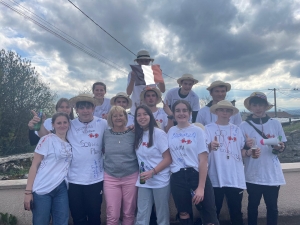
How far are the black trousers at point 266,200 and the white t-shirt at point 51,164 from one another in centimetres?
255

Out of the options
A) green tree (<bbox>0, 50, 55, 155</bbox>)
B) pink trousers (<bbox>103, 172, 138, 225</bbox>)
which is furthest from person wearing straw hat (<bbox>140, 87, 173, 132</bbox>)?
green tree (<bbox>0, 50, 55, 155</bbox>)

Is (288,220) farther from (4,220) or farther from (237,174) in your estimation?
(4,220)

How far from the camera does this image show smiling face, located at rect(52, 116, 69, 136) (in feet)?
11.8

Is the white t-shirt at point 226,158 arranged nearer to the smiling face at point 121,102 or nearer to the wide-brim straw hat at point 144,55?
the smiling face at point 121,102

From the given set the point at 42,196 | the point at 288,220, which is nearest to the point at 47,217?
the point at 42,196

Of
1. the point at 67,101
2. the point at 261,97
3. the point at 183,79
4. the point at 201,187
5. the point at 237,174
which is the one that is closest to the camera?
the point at 201,187

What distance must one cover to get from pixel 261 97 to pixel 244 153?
33.8 inches

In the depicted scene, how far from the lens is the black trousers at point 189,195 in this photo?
3.33 metres

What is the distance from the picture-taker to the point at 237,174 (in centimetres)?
367

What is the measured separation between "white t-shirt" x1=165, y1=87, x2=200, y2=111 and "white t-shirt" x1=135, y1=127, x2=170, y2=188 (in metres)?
1.89

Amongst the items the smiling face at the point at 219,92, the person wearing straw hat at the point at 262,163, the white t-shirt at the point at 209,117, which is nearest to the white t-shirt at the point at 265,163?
the person wearing straw hat at the point at 262,163

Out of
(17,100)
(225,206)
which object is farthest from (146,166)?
(17,100)

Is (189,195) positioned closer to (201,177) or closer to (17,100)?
(201,177)

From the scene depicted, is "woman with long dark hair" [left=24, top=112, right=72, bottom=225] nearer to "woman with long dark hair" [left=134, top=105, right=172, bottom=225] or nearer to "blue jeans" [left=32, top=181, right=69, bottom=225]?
"blue jeans" [left=32, top=181, right=69, bottom=225]
